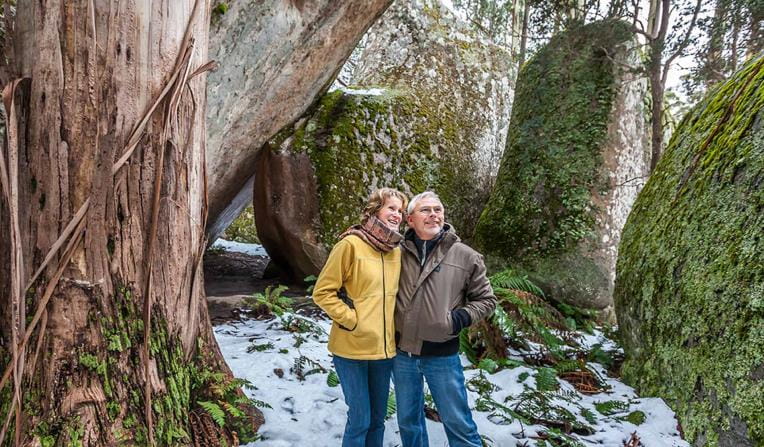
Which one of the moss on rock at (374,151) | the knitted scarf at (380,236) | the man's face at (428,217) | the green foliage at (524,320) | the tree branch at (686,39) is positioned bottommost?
the green foliage at (524,320)

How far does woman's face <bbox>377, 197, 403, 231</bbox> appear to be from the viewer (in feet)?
8.56

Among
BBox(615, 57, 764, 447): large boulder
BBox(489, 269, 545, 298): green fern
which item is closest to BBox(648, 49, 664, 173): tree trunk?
BBox(615, 57, 764, 447): large boulder

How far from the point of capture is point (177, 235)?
249 centimetres

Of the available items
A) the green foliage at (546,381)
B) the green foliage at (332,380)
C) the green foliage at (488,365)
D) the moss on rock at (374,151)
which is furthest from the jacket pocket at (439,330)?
the moss on rock at (374,151)

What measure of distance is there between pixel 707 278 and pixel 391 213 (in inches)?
77.4

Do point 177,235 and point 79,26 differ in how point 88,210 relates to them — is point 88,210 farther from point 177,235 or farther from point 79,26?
point 79,26

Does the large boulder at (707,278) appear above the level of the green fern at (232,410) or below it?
above

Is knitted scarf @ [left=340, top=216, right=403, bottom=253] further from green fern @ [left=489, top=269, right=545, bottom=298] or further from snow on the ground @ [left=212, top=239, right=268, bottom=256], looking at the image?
snow on the ground @ [left=212, top=239, right=268, bottom=256]

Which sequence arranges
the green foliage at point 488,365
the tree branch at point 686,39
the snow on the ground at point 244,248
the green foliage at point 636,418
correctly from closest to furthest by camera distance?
the green foliage at point 636,418
the green foliage at point 488,365
the tree branch at point 686,39
the snow on the ground at point 244,248

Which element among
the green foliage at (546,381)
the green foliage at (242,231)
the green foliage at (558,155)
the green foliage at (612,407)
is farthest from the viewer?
the green foliage at (242,231)

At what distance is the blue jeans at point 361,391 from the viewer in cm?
253

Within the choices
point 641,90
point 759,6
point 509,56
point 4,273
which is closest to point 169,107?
point 4,273

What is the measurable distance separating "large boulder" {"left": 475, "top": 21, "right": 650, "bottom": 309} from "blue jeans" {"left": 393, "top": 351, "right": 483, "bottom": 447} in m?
3.70

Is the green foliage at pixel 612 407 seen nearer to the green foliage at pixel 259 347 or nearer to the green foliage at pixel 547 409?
the green foliage at pixel 547 409
